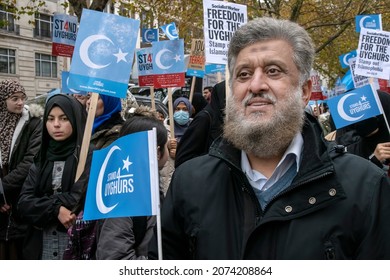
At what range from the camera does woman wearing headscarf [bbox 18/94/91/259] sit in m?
3.64

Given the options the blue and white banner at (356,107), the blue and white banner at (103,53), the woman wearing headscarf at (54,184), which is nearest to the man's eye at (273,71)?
the woman wearing headscarf at (54,184)

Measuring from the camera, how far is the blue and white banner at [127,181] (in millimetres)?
2268

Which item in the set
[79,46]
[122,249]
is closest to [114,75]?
[79,46]

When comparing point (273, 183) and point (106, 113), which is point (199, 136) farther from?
point (273, 183)

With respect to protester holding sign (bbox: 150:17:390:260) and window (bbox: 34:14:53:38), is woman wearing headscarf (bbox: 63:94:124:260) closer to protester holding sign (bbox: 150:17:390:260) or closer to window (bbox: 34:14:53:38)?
Answer: protester holding sign (bbox: 150:17:390:260)

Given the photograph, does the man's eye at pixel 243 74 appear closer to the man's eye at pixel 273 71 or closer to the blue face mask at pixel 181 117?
the man's eye at pixel 273 71

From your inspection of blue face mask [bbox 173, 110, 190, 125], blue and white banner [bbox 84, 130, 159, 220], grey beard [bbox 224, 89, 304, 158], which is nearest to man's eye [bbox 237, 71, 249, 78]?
grey beard [bbox 224, 89, 304, 158]

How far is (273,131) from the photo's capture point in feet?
6.51

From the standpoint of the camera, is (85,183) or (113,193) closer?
(113,193)

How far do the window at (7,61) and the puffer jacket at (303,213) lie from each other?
35298 millimetres

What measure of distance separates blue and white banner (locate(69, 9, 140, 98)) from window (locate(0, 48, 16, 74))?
32831mm

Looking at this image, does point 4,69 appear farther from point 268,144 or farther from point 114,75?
point 268,144

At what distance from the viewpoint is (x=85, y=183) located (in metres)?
3.41
